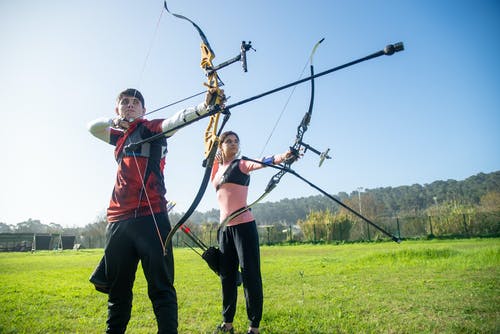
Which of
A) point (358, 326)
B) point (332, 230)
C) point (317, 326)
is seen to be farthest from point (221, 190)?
point (332, 230)

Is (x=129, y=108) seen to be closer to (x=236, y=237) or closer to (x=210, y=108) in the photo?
(x=210, y=108)

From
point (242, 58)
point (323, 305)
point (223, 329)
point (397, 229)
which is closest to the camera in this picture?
point (242, 58)

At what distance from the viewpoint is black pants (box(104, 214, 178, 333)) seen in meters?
2.17

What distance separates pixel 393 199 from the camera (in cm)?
9875

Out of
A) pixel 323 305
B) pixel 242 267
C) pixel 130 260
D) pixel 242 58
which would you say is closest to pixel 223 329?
pixel 242 267

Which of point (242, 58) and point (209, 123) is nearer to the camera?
point (242, 58)

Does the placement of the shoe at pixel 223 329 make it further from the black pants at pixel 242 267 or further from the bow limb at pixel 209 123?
the bow limb at pixel 209 123

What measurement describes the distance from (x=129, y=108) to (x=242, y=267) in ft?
5.74

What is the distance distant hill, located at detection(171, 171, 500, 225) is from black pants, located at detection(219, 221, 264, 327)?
64456 mm

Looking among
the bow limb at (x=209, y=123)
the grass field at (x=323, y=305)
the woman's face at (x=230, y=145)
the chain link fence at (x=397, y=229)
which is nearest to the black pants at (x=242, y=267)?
the grass field at (x=323, y=305)

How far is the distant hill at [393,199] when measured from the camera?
74.4m

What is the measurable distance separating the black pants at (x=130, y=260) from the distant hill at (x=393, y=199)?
6539 centimetres

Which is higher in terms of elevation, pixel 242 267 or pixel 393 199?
pixel 393 199

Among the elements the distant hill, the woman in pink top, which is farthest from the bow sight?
the distant hill
